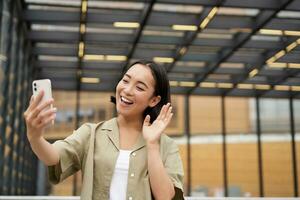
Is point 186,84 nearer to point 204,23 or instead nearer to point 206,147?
point 206,147

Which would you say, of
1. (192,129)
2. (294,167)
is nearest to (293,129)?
(294,167)

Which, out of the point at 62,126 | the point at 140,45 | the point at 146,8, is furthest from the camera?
the point at 62,126

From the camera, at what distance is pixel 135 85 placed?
186 cm

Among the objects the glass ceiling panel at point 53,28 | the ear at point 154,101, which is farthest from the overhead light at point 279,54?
the ear at point 154,101

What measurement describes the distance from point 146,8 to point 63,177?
28.6 feet

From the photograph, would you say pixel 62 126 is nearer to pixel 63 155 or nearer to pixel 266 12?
pixel 266 12

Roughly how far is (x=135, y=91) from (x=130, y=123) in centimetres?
12

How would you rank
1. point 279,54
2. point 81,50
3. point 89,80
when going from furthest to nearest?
point 89,80 < point 81,50 < point 279,54

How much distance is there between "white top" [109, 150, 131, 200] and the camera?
1701 mm

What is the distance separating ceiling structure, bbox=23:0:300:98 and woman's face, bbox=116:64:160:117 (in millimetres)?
8007

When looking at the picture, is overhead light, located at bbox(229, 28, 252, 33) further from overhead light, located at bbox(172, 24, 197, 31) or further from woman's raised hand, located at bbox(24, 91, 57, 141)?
woman's raised hand, located at bbox(24, 91, 57, 141)

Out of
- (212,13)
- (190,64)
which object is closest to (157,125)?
(212,13)

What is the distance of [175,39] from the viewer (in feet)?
39.9

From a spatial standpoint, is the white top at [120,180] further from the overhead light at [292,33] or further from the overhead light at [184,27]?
the overhead light at [292,33]
